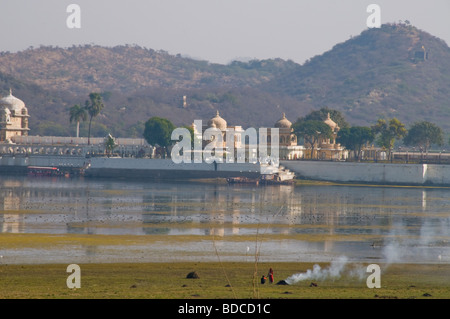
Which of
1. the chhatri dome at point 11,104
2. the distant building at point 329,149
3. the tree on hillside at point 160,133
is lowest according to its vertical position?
the distant building at point 329,149

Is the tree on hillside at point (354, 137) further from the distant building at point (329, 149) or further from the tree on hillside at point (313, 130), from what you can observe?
the distant building at point (329, 149)

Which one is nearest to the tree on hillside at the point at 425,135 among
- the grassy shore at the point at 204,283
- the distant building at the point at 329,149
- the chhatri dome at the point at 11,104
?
the distant building at the point at 329,149

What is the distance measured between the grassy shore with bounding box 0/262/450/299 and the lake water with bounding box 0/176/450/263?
1.71 metres

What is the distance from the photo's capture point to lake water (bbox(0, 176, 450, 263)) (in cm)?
4153

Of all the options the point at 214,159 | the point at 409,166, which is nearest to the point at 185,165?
the point at 214,159

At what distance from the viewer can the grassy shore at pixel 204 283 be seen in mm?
29984

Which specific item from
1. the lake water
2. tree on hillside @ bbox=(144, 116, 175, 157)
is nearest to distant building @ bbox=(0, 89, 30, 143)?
tree on hillside @ bbox=(144, 116, 175, 157)

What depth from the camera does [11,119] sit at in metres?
147

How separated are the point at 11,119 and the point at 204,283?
4739 inches

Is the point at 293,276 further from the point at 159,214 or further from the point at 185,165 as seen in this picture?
the point at 185,165

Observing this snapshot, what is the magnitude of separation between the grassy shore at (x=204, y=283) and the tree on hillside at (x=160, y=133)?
309 ft
